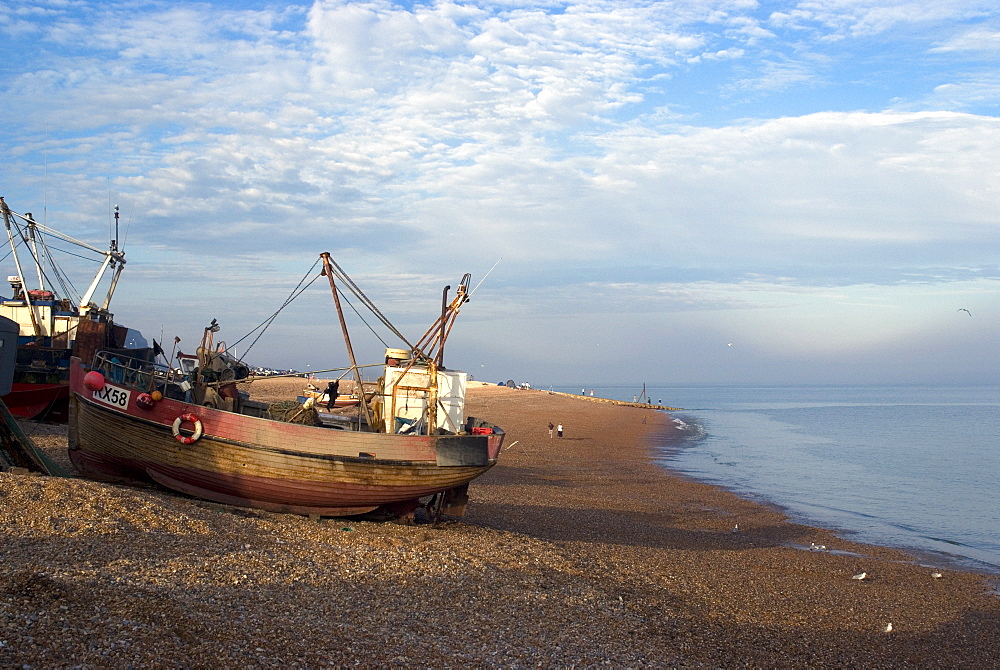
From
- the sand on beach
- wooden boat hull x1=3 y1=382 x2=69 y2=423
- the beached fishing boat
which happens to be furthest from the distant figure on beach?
wooden boat hull x1=3 y1=382 x2=69 y2=423

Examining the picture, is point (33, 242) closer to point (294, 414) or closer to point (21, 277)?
point (21, 277)

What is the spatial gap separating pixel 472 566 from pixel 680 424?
59049 mm

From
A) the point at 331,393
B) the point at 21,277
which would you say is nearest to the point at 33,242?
the point at 21,277

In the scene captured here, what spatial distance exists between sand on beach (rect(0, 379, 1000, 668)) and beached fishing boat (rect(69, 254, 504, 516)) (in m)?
0.59

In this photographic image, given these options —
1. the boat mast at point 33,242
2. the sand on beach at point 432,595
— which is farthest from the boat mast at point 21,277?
the sand on beach at point 432,595

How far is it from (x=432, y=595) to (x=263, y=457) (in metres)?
5.34

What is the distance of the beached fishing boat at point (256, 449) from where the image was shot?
14.2 meters

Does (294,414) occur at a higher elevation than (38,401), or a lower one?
higher

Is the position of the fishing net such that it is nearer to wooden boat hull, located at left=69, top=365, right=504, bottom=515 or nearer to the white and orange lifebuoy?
wooden boat hull, located at left=69, top=365, right=504, bottom=515

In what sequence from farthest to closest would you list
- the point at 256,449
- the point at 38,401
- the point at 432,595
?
the point at 38,401
the point at 256,449
the point at 432,595

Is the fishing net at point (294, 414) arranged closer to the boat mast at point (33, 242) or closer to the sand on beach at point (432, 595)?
the sand on beach at point (432, 595)

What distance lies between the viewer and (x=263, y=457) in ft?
46.6

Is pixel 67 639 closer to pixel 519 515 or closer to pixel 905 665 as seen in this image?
pixel 905 665

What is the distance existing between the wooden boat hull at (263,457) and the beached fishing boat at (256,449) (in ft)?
0.06
